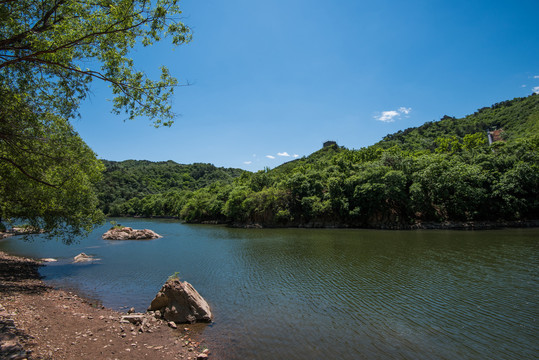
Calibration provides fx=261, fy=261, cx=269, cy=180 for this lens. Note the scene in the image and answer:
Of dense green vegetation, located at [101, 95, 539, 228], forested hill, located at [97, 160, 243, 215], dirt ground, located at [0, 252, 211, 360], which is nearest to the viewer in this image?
dirt ground, located at [0, 252, 211, 360]

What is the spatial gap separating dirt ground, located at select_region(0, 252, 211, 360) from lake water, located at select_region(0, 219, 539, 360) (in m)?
1.48

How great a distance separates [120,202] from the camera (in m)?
140

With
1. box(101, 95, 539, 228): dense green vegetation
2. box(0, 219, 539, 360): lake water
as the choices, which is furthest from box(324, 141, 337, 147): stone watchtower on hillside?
box(0, 219, 539, 360): lake water

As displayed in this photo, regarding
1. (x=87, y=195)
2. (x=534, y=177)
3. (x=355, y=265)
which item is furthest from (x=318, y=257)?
(x=534, y=177)

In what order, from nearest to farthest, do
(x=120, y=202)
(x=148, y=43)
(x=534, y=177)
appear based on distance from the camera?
1. (x=148, y=43)
2. (x=534, y=177)
3. (x=120, y=202)

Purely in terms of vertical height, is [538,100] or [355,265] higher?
[538,100]

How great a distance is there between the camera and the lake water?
33.5 feet

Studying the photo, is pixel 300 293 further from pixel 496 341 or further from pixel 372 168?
pixel 372 168

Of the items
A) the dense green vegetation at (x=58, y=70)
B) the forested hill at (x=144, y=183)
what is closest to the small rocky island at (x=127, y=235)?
the dense green vegetation at (x=58, y=70)

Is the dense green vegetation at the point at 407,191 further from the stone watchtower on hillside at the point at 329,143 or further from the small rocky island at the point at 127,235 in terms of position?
the stone watchtower on hillside at the point at 329,143

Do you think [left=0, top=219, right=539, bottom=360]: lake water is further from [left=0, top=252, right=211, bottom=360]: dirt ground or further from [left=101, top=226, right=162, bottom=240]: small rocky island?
[left=101, top=226, right=162, bottom=240]: small rocky island

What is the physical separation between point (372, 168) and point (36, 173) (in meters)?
54.6

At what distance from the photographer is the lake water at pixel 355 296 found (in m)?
10.2

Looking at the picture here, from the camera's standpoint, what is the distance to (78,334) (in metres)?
10.0
